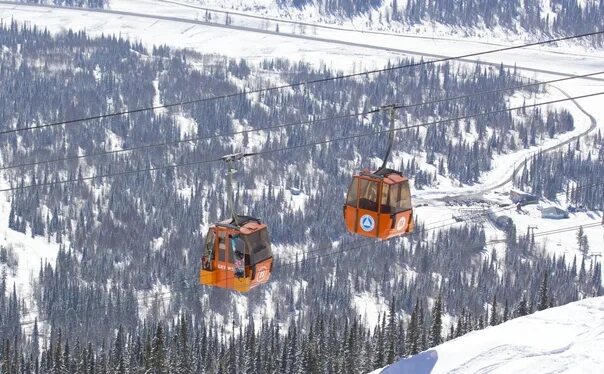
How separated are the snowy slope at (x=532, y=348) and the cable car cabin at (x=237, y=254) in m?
28.0

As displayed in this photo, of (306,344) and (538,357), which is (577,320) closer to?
(538,357)

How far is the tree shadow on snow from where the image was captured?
91.6m

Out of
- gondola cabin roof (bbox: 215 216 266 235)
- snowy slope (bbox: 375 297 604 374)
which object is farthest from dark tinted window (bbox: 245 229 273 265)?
snowy slope (bbox: 375 297 604 374)

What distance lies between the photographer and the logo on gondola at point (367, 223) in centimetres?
5925

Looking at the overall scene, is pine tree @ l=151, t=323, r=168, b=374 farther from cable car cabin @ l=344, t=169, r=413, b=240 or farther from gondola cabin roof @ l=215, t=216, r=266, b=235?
gondola cabin roof @ l=215, t=216, r=266, b=235

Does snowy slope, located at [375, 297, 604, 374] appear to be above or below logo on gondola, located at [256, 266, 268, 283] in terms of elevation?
below

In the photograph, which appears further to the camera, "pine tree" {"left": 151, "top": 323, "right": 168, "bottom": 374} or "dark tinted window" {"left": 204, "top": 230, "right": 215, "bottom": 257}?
"pine tree" {"left": 151, "top": 323, "right": 168, "bottom": 374}

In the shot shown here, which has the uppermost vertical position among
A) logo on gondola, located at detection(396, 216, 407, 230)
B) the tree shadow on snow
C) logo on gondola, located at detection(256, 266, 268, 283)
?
logo on gondola, located at detection(396, 216, 407, 230)

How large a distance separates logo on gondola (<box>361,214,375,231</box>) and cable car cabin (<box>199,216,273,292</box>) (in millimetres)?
4305

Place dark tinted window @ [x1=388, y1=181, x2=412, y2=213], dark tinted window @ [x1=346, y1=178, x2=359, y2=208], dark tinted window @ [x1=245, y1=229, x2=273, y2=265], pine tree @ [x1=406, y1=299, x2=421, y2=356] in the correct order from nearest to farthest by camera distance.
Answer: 1. dark tinted window @ [x1=245, y1=229, x2=273, y2=265]
2. dark tinted window @ [x1=388, y1=181, x2=412, y2=213]
3. dark tinted window @ [x1=346, y1=178, x2=359, y2=208]
4. pine tree @ [x1=406, y1=299, x2=421, y2=356]

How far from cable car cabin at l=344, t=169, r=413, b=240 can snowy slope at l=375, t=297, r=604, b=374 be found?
78.7 ft

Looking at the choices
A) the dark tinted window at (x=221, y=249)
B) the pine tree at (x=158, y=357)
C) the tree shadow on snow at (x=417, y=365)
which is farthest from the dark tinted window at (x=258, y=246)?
the pine tree at (x=158, y=357)

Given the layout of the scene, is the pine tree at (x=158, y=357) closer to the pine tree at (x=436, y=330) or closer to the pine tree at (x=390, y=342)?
the pine tree at (x=390, y=342)

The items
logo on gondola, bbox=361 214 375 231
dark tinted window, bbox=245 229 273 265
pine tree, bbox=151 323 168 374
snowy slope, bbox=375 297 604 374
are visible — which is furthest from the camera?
pine tree, bbox=151 323 168 374
